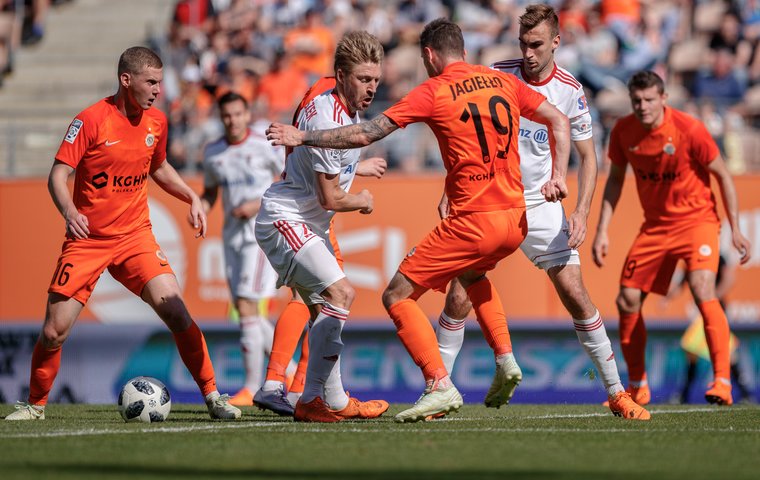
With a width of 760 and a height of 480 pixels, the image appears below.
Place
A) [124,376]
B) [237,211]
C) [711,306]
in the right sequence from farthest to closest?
[124,376] → [237,211] → [711,306]

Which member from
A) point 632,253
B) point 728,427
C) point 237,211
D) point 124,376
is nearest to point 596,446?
point 728,427

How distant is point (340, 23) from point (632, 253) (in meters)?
10.8

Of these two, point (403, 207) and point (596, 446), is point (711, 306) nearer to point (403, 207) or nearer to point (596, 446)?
point (596, 446)

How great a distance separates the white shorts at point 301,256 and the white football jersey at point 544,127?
165 centimetres

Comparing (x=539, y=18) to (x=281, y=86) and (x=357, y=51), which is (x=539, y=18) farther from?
(x=281, y=86)

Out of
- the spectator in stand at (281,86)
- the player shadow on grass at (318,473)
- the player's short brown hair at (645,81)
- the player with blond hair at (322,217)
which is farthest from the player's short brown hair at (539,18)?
the spectator in stand at (281,86)

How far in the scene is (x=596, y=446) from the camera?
6.70 meters

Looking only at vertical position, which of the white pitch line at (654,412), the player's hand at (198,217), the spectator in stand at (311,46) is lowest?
the white pitch line at (654,412)

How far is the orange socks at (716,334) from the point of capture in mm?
10242

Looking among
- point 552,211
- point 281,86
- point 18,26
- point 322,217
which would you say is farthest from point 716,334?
point 18,26

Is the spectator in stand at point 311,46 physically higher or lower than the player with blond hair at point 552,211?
higher

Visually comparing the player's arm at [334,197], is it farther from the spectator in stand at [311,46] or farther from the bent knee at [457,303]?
the spectator in stand at [311,46]

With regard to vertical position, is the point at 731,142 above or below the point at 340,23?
below

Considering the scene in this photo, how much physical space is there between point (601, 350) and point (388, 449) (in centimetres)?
254
